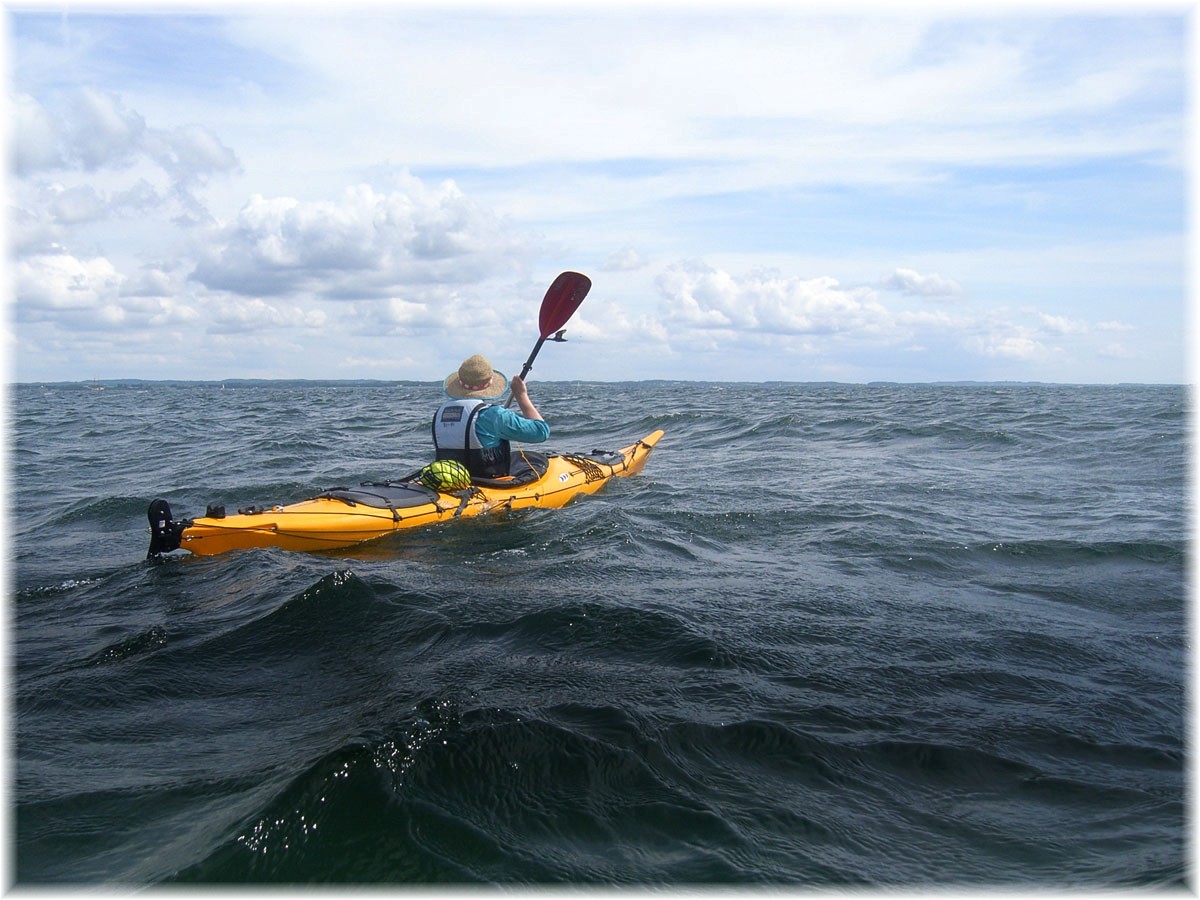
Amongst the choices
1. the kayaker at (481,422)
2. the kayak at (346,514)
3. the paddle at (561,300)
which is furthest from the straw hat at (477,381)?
the paddle at (561,300)

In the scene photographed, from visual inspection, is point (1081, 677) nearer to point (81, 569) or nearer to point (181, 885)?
point (181, 885)

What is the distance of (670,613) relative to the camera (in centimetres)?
497

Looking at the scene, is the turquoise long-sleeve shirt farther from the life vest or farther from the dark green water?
the dark green water

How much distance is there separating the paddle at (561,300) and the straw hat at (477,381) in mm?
1903

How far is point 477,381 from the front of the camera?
7.84 m

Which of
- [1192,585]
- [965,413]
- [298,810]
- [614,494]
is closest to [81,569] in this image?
[298,810]

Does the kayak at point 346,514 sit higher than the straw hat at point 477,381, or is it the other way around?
the straw hat at point 477,381

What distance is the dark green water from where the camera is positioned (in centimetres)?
270

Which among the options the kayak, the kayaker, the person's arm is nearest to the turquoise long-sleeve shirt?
the kayaker

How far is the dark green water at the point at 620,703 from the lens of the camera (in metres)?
2.70

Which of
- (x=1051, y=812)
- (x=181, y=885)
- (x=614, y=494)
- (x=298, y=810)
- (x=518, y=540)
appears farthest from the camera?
(x=614, y=494)

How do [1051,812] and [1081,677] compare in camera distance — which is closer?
[1051,812]

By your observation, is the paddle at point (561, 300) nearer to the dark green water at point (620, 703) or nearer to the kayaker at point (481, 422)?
the kayaker at point (481, 422)

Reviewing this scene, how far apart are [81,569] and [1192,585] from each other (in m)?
8.52
